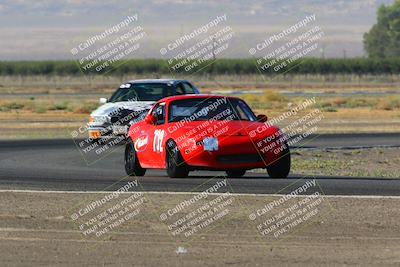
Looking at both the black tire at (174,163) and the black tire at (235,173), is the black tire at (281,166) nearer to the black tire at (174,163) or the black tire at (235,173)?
the black tire at (235,173)

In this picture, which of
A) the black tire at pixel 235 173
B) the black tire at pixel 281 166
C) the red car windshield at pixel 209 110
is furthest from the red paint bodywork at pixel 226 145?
the black tire at pixel 235 173

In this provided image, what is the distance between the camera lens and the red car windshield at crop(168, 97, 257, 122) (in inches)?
742

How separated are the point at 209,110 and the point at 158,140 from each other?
994mm

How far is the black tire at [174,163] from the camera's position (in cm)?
1803

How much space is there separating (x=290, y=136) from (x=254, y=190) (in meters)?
18.1

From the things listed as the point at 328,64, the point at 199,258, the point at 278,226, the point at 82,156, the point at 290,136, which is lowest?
the point at 328,64

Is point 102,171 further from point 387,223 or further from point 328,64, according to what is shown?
point 328,64

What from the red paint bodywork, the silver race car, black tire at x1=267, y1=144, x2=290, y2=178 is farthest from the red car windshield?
the silver race car

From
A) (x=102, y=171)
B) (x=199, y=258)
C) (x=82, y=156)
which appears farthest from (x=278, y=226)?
(x=82, y=156)

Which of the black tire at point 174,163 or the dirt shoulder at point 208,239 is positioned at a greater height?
the dirt shoulder at point 208,239

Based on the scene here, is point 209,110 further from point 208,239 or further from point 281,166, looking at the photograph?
point 208,239

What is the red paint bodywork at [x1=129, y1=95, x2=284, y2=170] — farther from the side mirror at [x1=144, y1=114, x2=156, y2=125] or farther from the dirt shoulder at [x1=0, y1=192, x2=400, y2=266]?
the dirt shoulder at [x1=0, y1=192, x2=400, y2=266]

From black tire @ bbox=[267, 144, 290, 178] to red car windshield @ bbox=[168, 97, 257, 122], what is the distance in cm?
98

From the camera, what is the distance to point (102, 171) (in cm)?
2141
